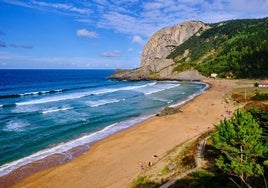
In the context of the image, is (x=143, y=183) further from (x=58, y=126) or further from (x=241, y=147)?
(x=58, y=126)

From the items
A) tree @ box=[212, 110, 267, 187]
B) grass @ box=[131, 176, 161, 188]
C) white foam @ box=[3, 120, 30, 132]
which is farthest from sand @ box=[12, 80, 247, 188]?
white foam @ box=[3, 120, 30, 132]

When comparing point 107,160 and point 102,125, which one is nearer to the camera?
point 107,160

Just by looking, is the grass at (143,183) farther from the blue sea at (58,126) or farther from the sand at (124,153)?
the blue sea at (58,126)

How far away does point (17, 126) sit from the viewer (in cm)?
3934

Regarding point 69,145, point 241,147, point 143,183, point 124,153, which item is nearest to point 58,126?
point 69,145

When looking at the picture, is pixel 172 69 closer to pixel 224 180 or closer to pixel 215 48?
pixel 215 48

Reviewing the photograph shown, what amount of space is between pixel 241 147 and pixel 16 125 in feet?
111

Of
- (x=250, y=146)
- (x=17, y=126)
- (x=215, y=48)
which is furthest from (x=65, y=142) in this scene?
(x=215, y=48)

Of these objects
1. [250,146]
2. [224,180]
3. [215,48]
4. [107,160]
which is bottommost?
[107,160]

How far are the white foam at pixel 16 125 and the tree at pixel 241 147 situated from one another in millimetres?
28991

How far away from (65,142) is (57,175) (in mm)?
8965

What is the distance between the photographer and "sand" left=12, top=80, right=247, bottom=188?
72.6 feet

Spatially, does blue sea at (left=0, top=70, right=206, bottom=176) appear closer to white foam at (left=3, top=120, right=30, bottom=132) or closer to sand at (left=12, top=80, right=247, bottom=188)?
white foam at (left=3, top=120, right=30, bottom=132)

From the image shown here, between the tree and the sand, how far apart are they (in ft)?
27.2
